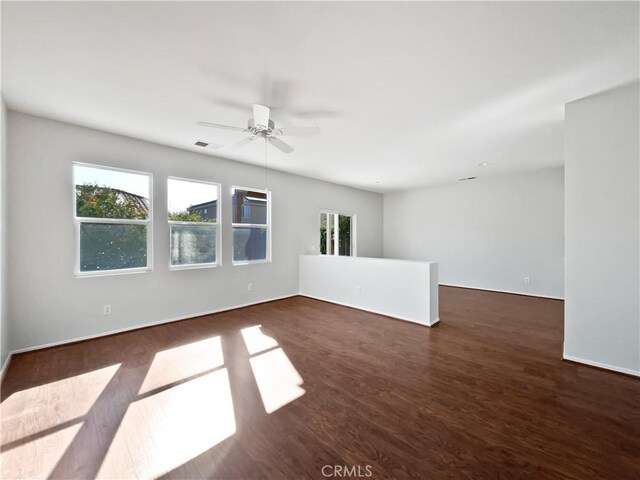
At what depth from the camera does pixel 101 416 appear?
193cm

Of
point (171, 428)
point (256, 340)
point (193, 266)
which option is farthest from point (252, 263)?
point (171, 428)

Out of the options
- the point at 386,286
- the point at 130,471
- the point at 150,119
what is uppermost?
the point at 150,119

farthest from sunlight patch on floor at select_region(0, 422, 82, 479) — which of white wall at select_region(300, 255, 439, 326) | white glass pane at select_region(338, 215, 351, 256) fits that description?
white glass pane at select_region(338, 215, 351, 256)

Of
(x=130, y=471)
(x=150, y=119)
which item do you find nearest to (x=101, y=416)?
(x=130, y=471)

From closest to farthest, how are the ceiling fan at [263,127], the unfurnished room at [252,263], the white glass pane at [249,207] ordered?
the unfurnished room at [252,263] → the ceiling fan at [263,127] → the white glass pane at [249,207]

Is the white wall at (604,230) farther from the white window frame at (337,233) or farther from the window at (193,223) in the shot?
the window at (193,223)

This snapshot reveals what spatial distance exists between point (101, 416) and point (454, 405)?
2.72 m

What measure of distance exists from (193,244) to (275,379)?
2845mm

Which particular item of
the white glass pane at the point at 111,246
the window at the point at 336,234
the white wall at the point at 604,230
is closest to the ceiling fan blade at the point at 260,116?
the white glass pane at the point at 111,246

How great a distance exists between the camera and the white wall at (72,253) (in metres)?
2.92

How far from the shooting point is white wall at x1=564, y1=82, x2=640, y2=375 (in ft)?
7.95

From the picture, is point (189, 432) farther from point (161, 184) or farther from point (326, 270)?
point (326, 270)

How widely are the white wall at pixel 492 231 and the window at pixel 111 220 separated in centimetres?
669

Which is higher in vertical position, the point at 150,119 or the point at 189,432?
the point at 150,119
